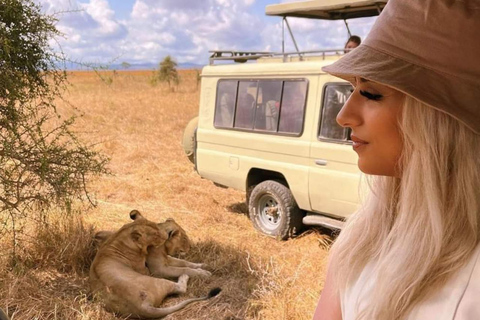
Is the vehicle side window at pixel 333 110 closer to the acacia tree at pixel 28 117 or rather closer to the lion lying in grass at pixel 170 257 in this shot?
the lion lying in grass at pixel 170 257

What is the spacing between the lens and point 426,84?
1025 mm

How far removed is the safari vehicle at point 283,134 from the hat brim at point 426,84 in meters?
4.82

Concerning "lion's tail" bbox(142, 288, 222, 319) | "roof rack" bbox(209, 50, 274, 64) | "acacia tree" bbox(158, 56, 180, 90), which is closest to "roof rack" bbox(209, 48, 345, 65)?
"roof rack" bbox(209, 50, 274, 64)

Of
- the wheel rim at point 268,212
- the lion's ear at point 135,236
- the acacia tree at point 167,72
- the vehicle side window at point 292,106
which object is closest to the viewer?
the lion's ear at point 135,236

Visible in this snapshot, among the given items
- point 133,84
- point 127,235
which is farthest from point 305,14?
point 133,84

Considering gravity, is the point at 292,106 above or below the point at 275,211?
above

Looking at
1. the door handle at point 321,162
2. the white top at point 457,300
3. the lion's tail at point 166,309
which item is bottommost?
the lion's tail at point 166,309

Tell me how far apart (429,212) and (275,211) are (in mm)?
6211

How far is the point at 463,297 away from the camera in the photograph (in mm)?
995

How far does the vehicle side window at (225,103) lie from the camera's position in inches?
302

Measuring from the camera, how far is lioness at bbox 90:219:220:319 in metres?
4.86

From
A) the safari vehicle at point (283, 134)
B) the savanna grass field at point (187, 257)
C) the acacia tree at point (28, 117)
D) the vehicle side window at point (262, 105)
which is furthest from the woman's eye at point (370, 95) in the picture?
the vehicle side window at point (262, 105)

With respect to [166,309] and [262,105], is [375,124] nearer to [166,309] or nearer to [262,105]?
[166,309]

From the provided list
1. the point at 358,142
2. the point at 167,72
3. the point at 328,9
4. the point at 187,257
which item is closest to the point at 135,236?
the point at 187,257
